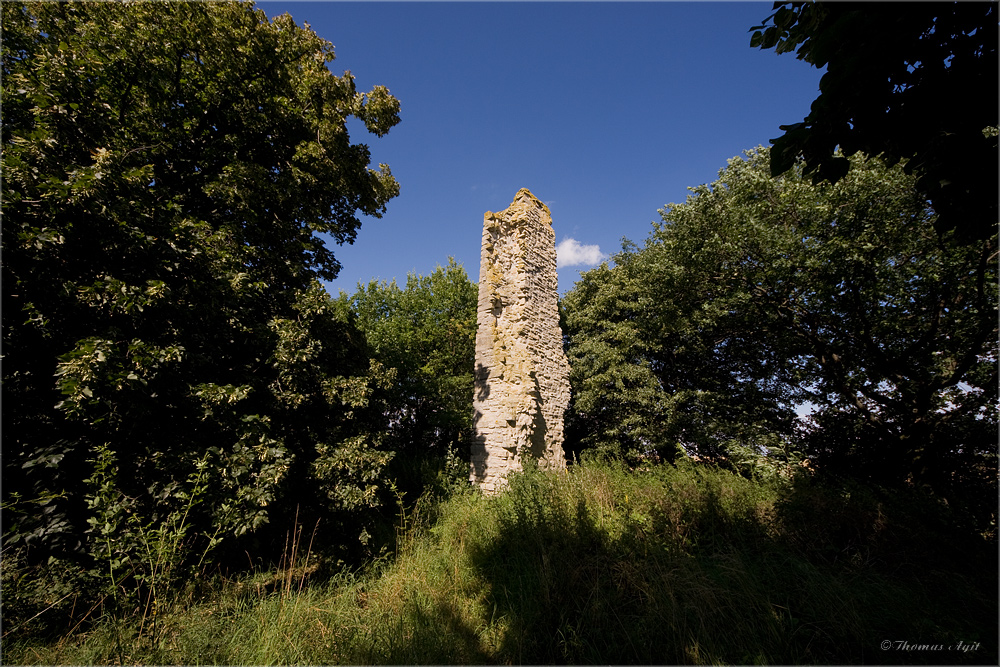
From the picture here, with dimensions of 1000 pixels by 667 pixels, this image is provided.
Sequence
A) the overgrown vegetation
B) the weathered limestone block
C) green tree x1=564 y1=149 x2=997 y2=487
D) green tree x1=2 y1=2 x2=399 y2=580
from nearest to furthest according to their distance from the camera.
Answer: the overgrown vegetation → green tree x1=2 y1=2 x2=399 y2=580 → green tree x1=564 y1=149 x2=997 y2=487 → the weathered limestone block

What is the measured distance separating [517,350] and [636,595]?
4.71 m

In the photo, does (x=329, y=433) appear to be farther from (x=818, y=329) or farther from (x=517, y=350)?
(x=818, y=329)

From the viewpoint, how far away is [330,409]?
5.56m

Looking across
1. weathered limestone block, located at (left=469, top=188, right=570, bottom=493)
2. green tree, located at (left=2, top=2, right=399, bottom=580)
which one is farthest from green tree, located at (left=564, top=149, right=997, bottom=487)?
green tree, located at (left=2, top=2, right=399, bottom=580)

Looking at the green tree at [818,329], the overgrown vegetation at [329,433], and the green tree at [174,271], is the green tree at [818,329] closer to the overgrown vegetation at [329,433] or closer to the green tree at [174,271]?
the overgrown vegetation at [329,433]

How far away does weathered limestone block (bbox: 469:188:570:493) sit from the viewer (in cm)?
711

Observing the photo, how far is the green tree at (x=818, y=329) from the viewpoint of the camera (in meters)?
5.74

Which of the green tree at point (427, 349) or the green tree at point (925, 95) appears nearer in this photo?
the green tree at point (925, 95)

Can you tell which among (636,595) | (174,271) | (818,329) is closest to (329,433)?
(174,271)

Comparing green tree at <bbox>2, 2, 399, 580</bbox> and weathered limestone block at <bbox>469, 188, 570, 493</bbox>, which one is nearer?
green tree at <bbox>2, 2, 399, 580</bbox>

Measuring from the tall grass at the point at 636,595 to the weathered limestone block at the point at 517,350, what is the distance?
1.72m

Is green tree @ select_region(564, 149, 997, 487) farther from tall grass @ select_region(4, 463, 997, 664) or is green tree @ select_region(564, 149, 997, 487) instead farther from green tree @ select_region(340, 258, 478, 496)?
green tree @ select_region(340, 258, 478, 496)

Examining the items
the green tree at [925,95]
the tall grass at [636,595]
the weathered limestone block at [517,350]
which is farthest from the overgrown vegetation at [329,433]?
the weathered limestone block at [517,350]

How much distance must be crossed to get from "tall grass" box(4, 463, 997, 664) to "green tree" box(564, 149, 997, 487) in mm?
2237
